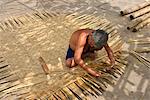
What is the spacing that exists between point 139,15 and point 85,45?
84.0 inches

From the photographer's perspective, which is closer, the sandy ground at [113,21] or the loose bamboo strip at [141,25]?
the sandy ground at [113,21]

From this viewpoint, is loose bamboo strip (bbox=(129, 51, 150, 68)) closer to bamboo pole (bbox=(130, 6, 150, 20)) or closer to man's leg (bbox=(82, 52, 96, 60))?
man's leg (bbox=(82, 52, 96, 60))

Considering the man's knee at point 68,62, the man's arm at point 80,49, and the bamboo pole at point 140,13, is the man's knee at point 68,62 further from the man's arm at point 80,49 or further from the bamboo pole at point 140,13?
the bamboo pole at point 140,13

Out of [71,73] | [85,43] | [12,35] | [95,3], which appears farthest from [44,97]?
[95,3]

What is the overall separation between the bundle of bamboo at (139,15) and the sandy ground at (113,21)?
0.43 feet

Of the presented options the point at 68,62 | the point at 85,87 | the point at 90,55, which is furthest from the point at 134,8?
the point at 85,87

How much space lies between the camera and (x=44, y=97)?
13.0ft

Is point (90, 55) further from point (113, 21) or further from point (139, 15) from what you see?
point (139, 15)

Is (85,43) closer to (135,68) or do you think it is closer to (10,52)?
(135,68)

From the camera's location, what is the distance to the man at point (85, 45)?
4.06 meters

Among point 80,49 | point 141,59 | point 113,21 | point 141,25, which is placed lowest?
point 141,59

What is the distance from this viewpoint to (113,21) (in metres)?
6.00

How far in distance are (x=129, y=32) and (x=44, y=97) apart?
2421mm

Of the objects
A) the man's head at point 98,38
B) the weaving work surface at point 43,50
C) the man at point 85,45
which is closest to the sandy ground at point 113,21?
the weaving work surface at point 43,50
